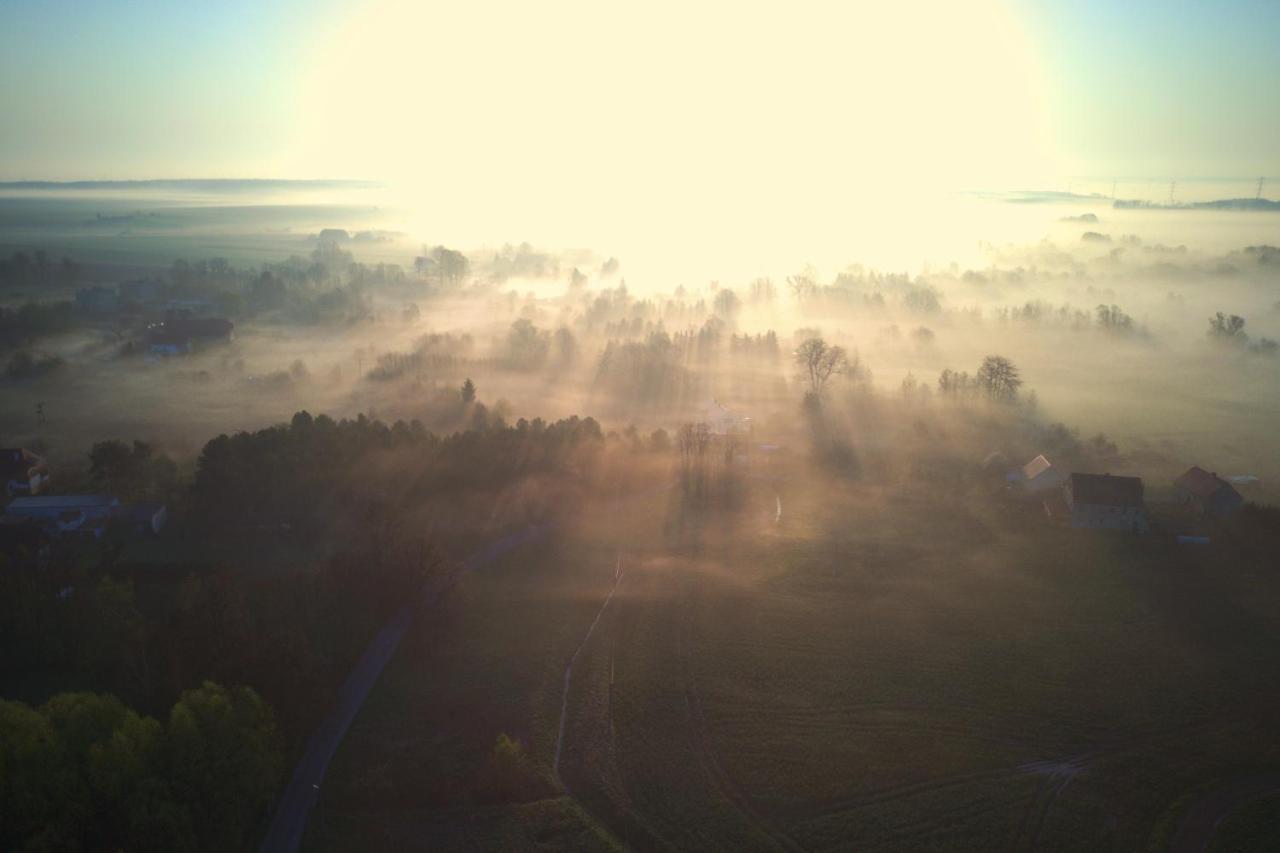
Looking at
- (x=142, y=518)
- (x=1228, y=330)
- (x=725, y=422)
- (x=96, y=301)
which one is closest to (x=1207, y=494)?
(x=725, y=422)

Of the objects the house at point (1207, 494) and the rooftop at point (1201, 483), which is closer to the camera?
the house at point (1207, 494)

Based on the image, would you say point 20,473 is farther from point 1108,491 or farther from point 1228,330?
point 1228,330

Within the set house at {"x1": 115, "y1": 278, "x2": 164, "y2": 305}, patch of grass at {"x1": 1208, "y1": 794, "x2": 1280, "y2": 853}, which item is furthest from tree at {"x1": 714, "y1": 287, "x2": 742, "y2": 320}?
patch of grass at {"x1": 1208, "y1": 794, "x2": 1280, "y2": 853}

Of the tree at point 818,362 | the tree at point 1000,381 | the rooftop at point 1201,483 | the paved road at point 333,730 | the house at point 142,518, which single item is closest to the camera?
the paved road at point 333,730

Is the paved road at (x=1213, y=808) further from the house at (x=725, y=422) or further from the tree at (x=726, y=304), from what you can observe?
the tree at (x=726, y=304)

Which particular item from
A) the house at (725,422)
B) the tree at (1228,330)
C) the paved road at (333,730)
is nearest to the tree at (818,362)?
the house at (725,422)

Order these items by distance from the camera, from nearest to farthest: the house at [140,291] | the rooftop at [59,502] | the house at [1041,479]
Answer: the rooftop at [59,502], the house at [1041,479], the house at [140,291]

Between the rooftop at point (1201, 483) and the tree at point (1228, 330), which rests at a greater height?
the tree at point (1228, 330)

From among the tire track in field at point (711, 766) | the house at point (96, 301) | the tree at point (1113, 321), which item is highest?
the tree at point (1113, 321)
